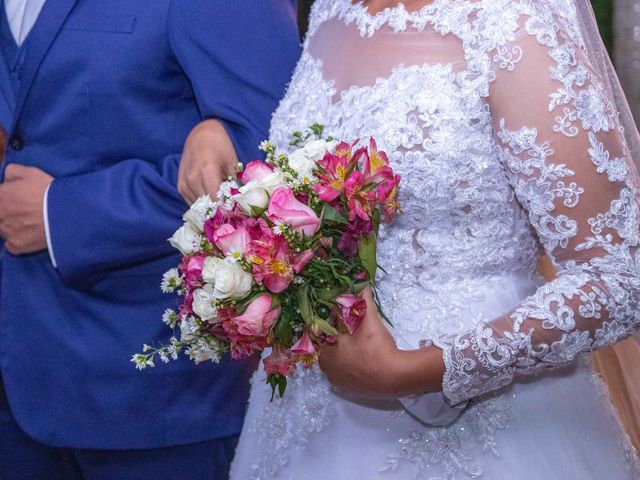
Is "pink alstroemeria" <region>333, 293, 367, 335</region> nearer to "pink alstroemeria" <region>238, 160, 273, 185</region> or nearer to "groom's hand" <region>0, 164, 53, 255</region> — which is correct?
"pink alstroemeria" <region>238, 160, 273, 185</region>

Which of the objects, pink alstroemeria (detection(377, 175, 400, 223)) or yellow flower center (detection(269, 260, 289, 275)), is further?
pink alstroemeria (detection(377, 175, 400, 223))

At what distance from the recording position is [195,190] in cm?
192

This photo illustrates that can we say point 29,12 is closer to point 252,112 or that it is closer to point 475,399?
point 252,112

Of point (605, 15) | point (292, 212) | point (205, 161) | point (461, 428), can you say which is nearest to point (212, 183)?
point (205, 161)

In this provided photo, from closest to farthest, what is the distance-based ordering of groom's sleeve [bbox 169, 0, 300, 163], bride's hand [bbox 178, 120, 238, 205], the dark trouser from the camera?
bride's hand [bbox 178, 120, 238, 205], groom's sleeve [bbox 169, 0, 300, 163], the dark trouser

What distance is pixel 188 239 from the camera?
156cm

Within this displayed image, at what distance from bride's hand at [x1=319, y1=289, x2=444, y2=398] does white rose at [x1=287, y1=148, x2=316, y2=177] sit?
227 millimetres

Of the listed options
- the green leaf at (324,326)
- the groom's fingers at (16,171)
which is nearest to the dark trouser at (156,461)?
the groom's fingers at (16,171)

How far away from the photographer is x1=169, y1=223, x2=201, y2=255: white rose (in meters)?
1.55

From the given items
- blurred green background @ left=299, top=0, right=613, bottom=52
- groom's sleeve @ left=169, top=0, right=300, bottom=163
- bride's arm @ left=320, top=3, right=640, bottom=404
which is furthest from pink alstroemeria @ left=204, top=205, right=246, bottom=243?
blurred green background @ left=299, top=0, right=613, bottom=52

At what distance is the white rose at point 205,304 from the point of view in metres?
1.45

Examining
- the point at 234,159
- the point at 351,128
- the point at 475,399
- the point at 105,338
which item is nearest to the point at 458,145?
the point at 351,128

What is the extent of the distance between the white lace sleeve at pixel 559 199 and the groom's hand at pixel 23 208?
1.02 metres

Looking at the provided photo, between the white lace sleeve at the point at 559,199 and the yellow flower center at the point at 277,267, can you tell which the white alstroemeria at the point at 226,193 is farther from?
the white lace sleeve at the point at 559,199
